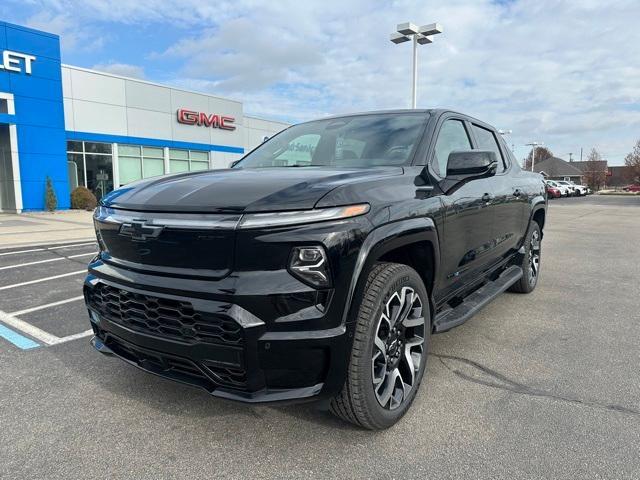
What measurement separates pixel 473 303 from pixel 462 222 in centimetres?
72

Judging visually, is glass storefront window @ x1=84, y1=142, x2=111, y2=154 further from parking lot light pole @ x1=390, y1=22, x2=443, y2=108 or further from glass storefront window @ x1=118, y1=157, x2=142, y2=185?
parking lot light pole @ x1=390, y1=22, x2=443, y2=108

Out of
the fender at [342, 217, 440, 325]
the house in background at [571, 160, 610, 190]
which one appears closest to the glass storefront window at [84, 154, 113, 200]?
the fender at [342, 217, 440, 325]

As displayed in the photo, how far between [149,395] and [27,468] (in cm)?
80

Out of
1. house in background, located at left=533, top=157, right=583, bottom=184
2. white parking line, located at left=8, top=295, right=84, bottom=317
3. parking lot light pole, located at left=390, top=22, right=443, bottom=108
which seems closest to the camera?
white parking line, located at left=8, top=295, right=84, bottom=317

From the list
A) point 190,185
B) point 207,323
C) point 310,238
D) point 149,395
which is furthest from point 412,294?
point 149,395

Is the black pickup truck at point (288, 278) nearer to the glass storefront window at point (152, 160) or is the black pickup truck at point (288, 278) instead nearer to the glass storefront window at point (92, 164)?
the glass storefront window at point (92, 164)

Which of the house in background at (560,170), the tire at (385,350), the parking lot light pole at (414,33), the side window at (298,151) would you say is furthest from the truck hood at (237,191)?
the house in background at (560,170)

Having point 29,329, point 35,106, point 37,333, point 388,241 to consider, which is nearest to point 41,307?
point 29,329

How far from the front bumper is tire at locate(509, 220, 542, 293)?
3840mm

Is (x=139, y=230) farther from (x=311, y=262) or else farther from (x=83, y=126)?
(x=83, y=126)

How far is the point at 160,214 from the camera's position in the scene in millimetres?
2396

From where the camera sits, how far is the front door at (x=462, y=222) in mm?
3209

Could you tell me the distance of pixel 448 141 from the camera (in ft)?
11.8

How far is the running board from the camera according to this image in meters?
3.14
